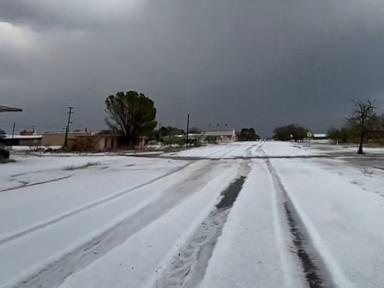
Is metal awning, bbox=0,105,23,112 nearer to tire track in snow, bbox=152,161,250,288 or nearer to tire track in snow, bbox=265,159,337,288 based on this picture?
tire track in snow, bbox=152,161,250,288

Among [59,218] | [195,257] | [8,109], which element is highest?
[8,109]

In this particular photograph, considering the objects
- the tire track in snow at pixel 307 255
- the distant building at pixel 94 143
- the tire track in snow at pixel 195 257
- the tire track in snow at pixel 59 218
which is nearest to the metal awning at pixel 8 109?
the tire track in snow at pixel 59 218

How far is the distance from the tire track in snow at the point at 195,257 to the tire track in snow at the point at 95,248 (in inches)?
41.1

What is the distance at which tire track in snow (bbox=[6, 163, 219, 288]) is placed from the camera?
4.36m

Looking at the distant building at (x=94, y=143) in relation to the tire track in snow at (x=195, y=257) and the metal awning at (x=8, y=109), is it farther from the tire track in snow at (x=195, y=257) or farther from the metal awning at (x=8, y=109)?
the tire track in snow at (x=195, y=257)

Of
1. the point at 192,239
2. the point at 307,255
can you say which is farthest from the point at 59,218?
the point at 307,255

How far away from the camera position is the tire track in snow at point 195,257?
428 centimetres

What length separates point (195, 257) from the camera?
518 centimetres

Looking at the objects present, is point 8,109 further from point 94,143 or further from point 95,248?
point 94,143

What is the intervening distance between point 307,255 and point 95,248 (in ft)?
9.70

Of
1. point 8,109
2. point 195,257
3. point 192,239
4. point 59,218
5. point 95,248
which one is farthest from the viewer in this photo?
point 8,109

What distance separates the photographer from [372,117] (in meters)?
45.3

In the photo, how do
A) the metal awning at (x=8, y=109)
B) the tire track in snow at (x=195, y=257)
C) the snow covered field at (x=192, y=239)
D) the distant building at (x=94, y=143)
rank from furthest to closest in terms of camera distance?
the distant building at (x=94, y=143) → the metal awning at (x=8, y=109) → the snow covered field at (x=192, y=239) → the tire track in snow at (x=195, y=257)

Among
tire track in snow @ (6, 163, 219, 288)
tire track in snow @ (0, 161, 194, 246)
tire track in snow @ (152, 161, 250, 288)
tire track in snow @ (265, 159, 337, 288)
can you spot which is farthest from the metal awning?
tire track in snow @ (265, 159, 337, 288)
